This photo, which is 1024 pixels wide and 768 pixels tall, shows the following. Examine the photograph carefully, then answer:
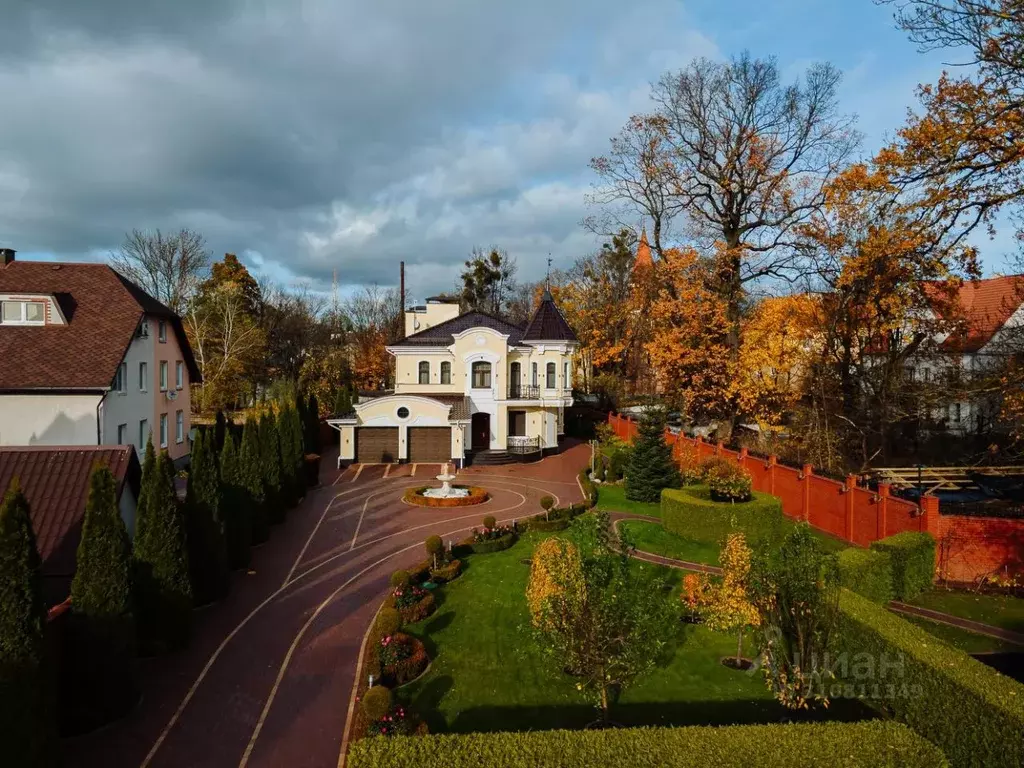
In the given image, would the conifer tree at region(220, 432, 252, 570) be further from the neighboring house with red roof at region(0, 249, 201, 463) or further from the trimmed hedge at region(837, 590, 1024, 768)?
the trimmed hedge at region(837, 590, 1024, 768)

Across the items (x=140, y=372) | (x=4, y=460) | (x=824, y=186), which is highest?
(x=824, y=186)

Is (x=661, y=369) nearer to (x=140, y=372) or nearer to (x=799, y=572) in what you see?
(x=799, y=572)

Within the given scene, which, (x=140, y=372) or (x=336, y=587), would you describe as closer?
(x=336, y=587)

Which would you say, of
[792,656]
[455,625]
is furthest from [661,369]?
[792,656]

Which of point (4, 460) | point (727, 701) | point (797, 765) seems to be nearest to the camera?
point (797, 765)

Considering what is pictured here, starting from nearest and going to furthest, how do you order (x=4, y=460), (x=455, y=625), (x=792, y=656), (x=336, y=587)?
(x=792, y=656), (x=4, y=460), (x=455, y=625), (x=336, y=587)

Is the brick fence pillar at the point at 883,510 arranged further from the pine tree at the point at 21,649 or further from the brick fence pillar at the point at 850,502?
the pine tree at the point at 21,649

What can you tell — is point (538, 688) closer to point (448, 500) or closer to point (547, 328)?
point (448, 500)
